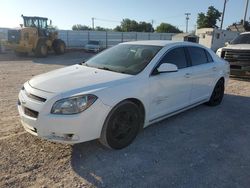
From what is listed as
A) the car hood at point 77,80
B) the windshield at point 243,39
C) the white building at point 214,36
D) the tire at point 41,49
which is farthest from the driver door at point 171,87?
the white building at point 214,36

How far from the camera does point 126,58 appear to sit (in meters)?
4.67

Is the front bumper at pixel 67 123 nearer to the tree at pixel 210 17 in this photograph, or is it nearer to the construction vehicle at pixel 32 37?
the construction vehicle at pixel 32 37

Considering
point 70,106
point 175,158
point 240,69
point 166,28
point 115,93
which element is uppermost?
point 166,28

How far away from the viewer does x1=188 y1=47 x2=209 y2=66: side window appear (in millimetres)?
5409

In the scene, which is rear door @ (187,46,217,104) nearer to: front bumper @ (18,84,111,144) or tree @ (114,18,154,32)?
front bumper @ (18,84,111,144)

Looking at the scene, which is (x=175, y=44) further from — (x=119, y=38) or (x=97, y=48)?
(x=119, y=38)

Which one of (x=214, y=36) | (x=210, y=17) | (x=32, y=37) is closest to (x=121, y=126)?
(x=32, y=37)

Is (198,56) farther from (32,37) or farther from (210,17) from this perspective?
(210,17)

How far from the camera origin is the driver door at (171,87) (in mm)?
4344

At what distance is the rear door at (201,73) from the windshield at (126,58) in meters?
1.10

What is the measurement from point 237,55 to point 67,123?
29.7 ft

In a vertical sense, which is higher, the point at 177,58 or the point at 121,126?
the point at 177,58

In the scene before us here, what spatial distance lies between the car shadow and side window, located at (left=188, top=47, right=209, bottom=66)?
1285 millimetres

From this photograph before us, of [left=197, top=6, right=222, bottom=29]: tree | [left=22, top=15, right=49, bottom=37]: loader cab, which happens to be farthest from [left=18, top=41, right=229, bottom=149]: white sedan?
[left=197, top=6, right=222, bottom=29]: tree
